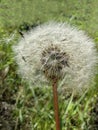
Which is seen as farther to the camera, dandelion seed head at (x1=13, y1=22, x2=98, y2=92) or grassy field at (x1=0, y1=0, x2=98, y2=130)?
grassy field at (x1=0, y1=0, x2=98, y2=130)

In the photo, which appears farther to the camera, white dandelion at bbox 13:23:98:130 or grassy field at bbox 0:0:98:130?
grassy field at bbox 0:0:98:130

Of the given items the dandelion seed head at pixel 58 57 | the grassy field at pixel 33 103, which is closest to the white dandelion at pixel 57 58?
the dandelion seed head at pixel 58 57

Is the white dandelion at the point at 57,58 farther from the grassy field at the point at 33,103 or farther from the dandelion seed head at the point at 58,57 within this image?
the grassy field at the point at 33,103

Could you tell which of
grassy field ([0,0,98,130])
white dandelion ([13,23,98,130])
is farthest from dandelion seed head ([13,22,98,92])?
grassy field ([0,0,98,130])

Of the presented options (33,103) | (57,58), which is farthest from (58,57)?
(33,103)

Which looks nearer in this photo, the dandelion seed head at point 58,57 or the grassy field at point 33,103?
the dandelion seed head at point 58,57

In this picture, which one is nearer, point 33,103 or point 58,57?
point 58,57

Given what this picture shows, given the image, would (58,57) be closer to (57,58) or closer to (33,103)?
(57,58)

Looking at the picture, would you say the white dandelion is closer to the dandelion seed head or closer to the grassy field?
the dandelion seed head
